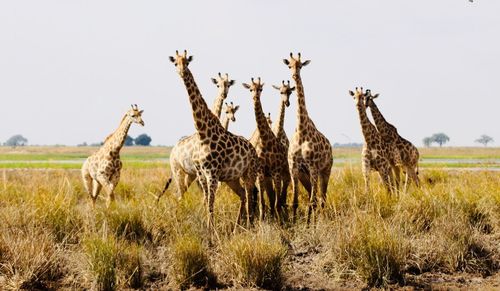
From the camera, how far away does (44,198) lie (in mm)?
10117

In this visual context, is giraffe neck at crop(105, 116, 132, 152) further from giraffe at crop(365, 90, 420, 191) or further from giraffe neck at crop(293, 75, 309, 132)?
giraffe at crop(365, 90, 420, 191)

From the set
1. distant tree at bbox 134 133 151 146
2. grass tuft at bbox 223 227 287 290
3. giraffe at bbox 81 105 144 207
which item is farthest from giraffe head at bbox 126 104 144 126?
distant tree at bbox 134 133 151 146

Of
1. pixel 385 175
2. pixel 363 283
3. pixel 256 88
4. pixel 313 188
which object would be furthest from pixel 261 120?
pixel 363 283

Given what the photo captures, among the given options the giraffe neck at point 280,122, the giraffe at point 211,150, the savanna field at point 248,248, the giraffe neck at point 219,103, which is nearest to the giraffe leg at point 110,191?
the savanna field at point 248,248

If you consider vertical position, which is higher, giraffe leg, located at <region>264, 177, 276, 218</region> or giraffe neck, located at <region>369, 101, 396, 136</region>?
giraffe neck, located at <region>369, 101, 396, 136</region>

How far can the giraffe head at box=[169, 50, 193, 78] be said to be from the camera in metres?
8.91

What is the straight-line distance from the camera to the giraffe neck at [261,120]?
383 inches

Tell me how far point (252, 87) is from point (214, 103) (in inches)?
56.6

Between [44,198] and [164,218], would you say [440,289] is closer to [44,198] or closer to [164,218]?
[164,218]

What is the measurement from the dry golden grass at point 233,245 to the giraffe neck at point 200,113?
1.34m

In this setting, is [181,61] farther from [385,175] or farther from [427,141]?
[427,141]

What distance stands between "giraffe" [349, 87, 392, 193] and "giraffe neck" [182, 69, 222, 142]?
367 cm

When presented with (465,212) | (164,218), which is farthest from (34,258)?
(465,212)

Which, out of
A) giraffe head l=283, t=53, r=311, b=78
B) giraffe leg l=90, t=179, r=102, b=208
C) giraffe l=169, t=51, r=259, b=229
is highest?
giraffe head l=283, t=53, r=311, b=78
